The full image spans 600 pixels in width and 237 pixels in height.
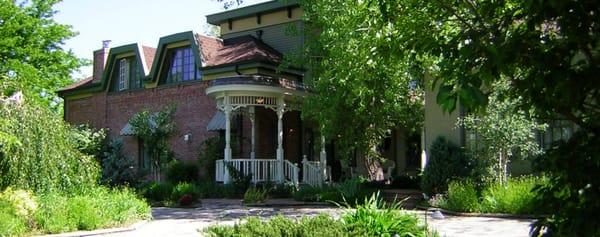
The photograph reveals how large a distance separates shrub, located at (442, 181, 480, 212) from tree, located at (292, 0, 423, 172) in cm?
337

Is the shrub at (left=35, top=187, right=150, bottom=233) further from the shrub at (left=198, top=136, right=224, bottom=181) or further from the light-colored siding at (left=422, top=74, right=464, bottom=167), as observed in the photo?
the shrub at (left=198, top=136, right=224, bottom=181)

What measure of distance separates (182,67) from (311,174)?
7.96 m

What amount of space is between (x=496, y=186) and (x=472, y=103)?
13.1 m

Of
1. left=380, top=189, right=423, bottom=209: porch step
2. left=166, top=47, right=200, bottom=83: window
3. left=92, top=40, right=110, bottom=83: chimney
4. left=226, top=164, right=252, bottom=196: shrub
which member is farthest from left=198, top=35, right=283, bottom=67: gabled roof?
left=92, top=40, right=110, bottom=83: chimney

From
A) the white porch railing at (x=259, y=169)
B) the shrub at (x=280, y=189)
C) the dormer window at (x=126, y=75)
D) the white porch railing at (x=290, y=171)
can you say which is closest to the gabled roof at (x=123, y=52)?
the dormer window at (x=126, y=75)

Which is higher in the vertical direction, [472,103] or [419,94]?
[419,94]

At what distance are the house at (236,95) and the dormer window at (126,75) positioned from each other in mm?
48

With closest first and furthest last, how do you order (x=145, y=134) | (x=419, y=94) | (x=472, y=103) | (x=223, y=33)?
(x=472, y=103) < (x=419, y=94) < (x=145, y=134) < (x=223, y=33)

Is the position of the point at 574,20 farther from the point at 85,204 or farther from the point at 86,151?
the point at 86,151

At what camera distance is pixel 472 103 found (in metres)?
2.79

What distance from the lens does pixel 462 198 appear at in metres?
15.0

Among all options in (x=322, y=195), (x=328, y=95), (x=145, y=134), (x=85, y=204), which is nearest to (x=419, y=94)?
(x=328, y=95)

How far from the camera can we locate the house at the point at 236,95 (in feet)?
73.0

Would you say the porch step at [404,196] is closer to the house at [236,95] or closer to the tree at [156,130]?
the house at [236,95]
